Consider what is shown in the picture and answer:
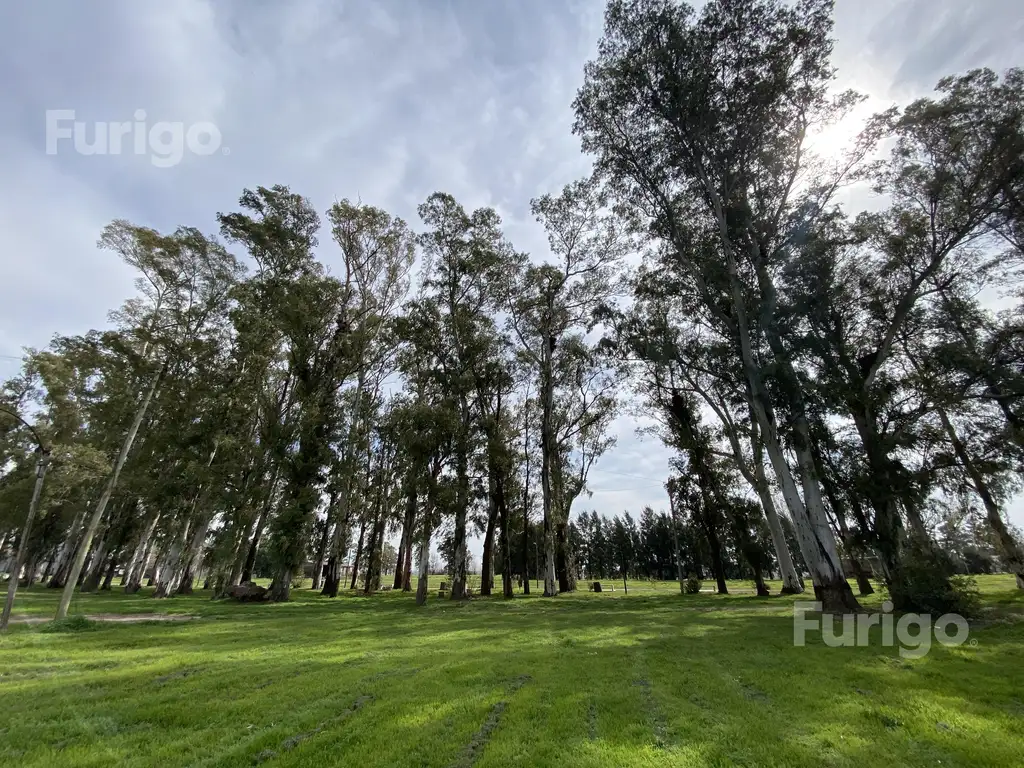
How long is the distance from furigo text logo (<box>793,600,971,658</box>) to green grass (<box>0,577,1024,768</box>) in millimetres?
411

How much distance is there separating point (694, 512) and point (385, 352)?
25.7 meters

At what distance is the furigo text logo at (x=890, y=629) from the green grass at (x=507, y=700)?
1.35ft

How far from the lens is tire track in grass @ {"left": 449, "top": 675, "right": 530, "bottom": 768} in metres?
4.47

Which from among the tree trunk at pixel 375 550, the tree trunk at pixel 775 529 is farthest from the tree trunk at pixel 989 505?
the tree trunk at pixel 375 550

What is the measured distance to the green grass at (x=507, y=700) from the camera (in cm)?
465

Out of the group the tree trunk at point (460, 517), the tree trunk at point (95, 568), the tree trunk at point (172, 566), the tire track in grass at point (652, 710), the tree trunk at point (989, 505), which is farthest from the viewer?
the tree trunk at point (95, 568)

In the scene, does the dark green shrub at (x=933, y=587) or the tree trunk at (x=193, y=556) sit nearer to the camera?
the dark green shrub at (x=933, y=587)

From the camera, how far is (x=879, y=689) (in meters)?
6.98

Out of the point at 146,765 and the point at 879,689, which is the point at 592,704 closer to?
the point at 879,689

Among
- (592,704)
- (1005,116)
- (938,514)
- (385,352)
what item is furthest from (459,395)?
(1005,116)

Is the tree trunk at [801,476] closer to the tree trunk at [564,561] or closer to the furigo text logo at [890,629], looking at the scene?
the furigo text logo at [890,629]

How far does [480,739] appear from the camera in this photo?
5.04 metres

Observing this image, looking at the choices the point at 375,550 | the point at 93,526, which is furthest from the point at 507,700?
the point at 375,550

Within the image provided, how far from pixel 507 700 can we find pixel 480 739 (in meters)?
1.57
